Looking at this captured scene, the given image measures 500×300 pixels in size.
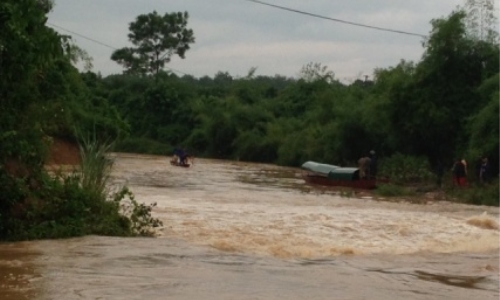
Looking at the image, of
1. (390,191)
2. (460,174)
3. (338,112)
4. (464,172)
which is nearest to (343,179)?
(390,191)

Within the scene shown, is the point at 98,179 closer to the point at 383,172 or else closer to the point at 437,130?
the point at 437,130

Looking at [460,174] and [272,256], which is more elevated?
[460,174]

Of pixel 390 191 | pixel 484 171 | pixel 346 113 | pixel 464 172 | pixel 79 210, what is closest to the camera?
pixel 79 210

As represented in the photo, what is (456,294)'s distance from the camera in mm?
10734

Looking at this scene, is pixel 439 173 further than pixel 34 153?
Yes

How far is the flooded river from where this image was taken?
10062 millimetres

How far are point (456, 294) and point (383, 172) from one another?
2721cm

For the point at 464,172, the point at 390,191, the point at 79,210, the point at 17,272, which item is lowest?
the point at 17,272

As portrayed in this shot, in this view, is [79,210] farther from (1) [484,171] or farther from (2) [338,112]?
(2) [338,112]

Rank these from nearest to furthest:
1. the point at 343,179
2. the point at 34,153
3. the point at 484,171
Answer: the point at 34,153 → the point at 484,171 → the point at 343,179

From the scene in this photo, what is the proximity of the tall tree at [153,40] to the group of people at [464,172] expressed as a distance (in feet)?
177

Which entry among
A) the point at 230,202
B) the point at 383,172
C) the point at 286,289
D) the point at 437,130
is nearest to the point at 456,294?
the point at 286,289

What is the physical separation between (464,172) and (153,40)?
54.6m

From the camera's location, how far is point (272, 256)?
1366cm
